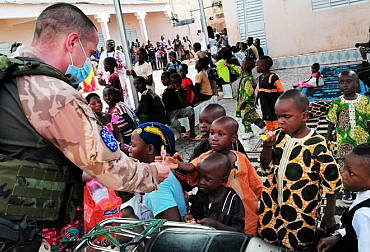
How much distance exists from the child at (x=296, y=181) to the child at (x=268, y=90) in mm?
2418

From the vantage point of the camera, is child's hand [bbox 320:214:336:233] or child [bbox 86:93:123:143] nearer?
child's hand [bbox 320:214:336:233]

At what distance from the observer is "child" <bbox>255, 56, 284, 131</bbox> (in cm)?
457

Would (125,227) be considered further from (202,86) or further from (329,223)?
(202,86)

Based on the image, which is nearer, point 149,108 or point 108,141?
point 108,141

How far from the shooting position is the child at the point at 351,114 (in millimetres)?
3109

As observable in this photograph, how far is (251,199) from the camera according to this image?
7.38 feet

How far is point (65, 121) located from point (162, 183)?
0.82 metres

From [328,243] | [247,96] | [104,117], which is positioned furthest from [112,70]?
[328,243]

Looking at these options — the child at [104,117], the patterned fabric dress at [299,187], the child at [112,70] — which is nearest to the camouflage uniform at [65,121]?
the patterned fabric dress at [299,187]

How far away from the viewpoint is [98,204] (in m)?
2.47

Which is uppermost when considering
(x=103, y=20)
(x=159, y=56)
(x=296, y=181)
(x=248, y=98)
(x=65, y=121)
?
(x=103, y=20)

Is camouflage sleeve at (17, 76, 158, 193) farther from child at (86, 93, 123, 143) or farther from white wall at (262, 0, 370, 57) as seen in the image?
white wall at (262, 0, 370, 57)

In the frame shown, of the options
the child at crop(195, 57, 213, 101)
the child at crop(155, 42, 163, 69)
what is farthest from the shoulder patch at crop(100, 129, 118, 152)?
Answer: the child at crop(155, 42, 163, 69)

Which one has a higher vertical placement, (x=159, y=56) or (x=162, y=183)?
(x=159, y=56)
